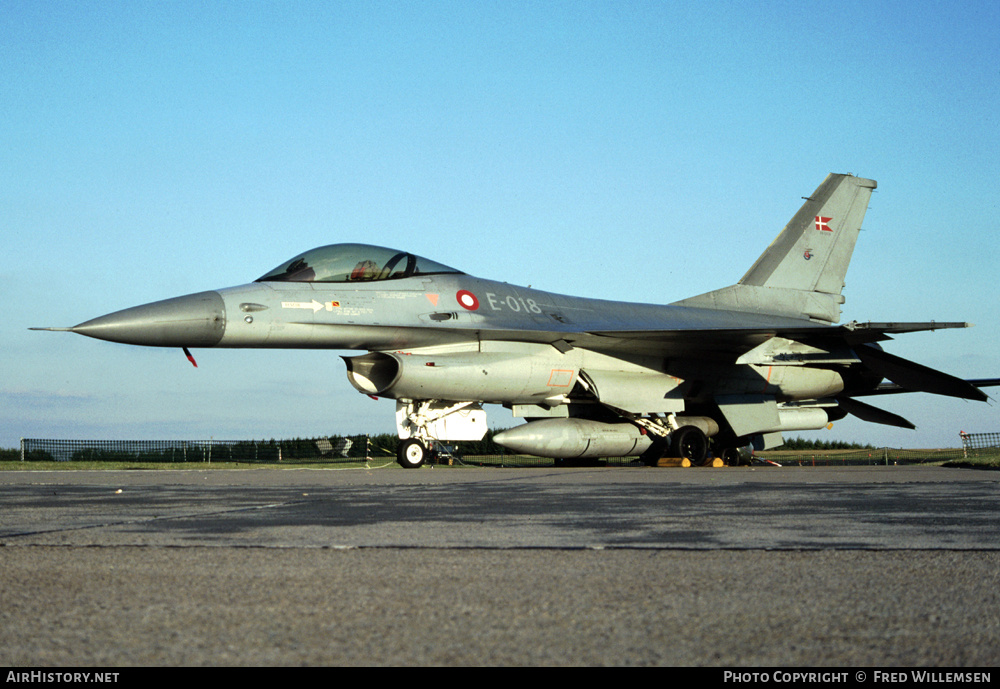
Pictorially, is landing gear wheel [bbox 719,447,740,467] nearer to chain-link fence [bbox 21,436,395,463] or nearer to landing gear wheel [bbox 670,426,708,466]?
landing gear wheel [bbox 670,426,708,466]

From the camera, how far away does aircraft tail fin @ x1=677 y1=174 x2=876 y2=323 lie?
1914 centimetres

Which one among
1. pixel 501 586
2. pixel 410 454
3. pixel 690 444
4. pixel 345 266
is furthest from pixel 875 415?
pixel 501 586

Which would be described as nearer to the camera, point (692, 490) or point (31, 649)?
point (31, 649)

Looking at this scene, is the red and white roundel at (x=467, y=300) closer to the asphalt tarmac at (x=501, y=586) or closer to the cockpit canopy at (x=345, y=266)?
the cockpit canopy at (x=345, y=266)

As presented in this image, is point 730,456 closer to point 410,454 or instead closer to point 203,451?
point 410,454

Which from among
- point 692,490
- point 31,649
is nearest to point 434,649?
point 31,649

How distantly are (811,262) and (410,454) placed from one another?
10341 mm

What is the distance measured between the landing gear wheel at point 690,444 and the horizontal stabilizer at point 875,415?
4.38 metres

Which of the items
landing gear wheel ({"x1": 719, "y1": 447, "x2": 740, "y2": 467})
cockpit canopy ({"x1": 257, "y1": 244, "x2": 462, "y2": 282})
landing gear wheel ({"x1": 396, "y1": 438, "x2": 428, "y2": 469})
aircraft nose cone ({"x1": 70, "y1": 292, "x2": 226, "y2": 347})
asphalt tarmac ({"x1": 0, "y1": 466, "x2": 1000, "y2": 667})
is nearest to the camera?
asphalt tarmac ({"x1": 0, "y1": 466, "x2": 1000, "y2": 667})

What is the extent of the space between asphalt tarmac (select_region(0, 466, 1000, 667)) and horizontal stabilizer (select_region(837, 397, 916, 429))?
575 inches

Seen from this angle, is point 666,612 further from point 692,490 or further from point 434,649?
point 692,490

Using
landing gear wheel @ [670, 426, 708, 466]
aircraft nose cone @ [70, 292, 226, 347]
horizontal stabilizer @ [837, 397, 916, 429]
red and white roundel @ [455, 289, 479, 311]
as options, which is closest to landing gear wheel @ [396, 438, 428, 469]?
red and white roundel @ [455, 289, 479, 311]

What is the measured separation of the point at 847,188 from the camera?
784 inches
